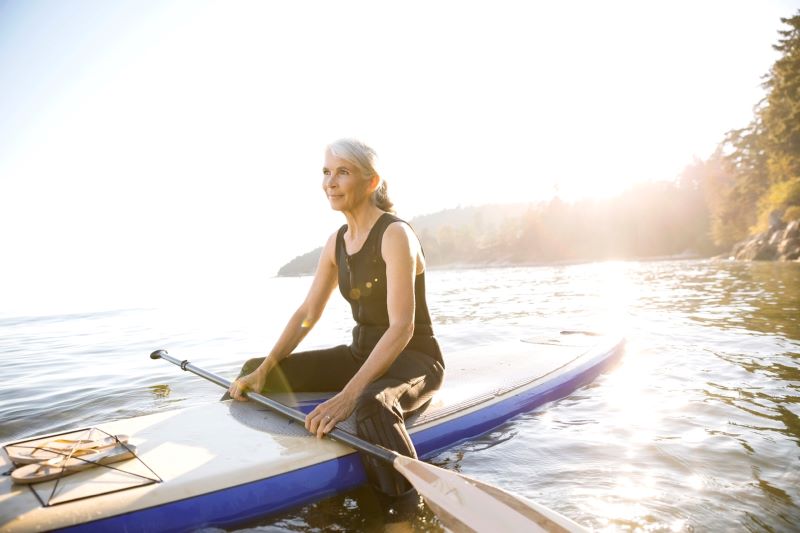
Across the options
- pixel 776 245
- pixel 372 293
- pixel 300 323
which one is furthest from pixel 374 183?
pixel 776 245

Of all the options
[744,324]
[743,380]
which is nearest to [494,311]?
[744,324]

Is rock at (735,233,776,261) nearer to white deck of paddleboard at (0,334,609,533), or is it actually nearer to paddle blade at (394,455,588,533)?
white deck of paddleboard at (0,334,609,533)

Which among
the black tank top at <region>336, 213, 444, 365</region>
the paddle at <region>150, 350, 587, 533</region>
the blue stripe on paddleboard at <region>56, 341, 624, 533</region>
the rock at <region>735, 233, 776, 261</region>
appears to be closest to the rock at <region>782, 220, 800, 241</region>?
the rock at <region>735, 233, 776, 261</region>

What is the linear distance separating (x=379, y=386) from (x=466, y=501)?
771 mm

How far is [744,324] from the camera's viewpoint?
7770 millimetres

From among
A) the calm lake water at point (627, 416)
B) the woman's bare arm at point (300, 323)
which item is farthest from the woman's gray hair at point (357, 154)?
the calm lake water at point (627, 416)

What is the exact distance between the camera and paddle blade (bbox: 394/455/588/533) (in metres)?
2.16

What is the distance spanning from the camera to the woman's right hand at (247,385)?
3404 millimetres

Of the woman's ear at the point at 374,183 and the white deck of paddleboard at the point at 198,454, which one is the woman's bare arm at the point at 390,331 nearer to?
the white deck of paddleboard at the point at 198,454

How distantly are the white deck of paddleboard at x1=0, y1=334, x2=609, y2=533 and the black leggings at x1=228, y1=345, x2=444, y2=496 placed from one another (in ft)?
0.72

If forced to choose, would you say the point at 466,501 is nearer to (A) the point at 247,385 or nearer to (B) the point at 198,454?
(B) the point at 198,454

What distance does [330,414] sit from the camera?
8.87 ft

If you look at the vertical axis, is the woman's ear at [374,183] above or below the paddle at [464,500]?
above

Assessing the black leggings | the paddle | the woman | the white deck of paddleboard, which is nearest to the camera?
the white deck of paddleboard
